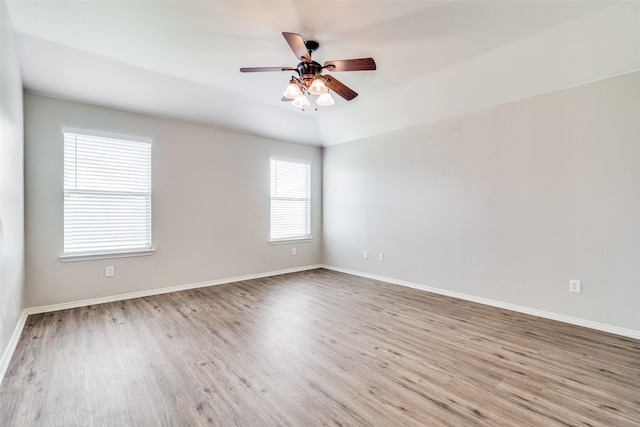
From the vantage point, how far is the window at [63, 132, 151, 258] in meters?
3.56

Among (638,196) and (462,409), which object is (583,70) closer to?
(638,196)

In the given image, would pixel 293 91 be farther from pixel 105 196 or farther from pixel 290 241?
pixel 290 241

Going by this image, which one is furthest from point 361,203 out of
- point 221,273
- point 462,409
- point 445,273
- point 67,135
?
point 67,135

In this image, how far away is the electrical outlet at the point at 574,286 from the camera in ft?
10.1

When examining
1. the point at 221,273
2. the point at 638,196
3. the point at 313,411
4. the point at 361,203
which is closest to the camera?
the point at 313,411

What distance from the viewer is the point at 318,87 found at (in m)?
2.55

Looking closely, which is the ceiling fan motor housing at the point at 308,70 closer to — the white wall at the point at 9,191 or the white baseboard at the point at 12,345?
the white wall at the point at 9,191

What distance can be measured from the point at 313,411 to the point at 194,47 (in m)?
3.27

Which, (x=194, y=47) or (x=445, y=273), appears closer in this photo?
(x=194, y=47)

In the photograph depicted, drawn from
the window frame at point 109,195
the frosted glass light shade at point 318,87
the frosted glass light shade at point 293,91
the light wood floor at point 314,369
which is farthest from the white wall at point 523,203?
the window frame at point 109,195

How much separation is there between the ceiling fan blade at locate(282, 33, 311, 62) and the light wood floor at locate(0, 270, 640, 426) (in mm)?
2461

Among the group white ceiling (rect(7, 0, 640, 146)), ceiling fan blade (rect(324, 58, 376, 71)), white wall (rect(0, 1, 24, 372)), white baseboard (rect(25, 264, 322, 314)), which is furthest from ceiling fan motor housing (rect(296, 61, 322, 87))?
white baseboard (rect(25, 264, 322, 314))

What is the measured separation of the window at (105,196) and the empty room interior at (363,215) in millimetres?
21

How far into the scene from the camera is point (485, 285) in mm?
3777
